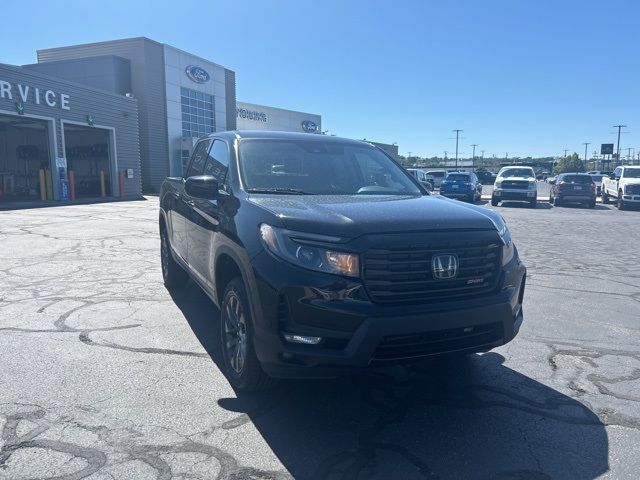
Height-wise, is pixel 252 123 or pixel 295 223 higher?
pixel 252 123

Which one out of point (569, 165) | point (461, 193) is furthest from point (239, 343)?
point (569, 165)

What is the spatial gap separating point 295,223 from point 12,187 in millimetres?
30000

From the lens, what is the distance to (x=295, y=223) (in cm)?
318

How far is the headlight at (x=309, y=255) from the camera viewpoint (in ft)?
9.98

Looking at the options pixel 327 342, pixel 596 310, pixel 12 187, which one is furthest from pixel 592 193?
pixel 12 187

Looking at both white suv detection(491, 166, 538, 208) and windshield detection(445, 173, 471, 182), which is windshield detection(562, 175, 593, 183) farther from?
windshield detection(445, 173, 471, 182)

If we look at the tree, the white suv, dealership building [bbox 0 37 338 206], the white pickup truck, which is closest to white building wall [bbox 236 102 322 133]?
dealership building [bbox 0 37 338 206]

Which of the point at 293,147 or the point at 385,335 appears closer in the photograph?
the point at 385,335

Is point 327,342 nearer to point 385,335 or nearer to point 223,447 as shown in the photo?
point 385,335

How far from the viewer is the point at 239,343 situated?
3.67 m

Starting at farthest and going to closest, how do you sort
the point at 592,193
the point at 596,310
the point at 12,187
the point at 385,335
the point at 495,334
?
the point at 12,187 < the point at 592,193 < the point at 596,310 < the point at 495,334 < the point at 385,335

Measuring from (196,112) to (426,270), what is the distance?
3962 centimetres

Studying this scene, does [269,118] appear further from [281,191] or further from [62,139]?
[281,191]

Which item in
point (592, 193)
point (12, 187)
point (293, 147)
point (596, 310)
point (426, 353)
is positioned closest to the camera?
point (426, 353)
